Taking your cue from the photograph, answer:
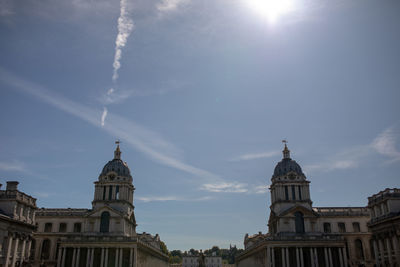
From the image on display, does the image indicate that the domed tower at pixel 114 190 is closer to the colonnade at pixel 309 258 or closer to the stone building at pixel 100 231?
the stone building at pixel 100 231

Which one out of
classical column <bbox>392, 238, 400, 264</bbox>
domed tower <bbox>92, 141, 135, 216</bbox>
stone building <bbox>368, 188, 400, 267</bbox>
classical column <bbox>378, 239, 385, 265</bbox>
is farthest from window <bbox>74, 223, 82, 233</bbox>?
classical column <bbox>392, 238, 400, 264</bbox>

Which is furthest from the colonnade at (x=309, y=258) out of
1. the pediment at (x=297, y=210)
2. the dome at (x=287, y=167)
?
the dome at (x=287, y=167)

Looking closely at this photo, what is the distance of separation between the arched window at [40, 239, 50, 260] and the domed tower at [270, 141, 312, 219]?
5248 cm

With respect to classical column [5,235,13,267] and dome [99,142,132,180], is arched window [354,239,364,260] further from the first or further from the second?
classical column [5,235,13,267]

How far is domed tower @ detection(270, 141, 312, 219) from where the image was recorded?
81688 millimetres

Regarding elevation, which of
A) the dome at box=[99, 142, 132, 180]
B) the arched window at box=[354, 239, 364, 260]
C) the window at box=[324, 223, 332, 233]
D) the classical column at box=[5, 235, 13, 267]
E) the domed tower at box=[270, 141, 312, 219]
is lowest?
the classical column at box=[5, 235, 13, 267]

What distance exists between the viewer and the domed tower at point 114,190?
8238 cm

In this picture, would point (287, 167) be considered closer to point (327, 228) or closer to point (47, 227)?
point (327, 228)

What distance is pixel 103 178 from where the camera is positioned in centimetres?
8431

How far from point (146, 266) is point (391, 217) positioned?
191 feet

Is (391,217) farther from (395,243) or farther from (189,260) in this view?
(189,260)

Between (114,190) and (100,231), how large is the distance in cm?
948

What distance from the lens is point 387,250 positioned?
5794 centimetres

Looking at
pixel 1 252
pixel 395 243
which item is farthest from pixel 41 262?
pixel 395 243
